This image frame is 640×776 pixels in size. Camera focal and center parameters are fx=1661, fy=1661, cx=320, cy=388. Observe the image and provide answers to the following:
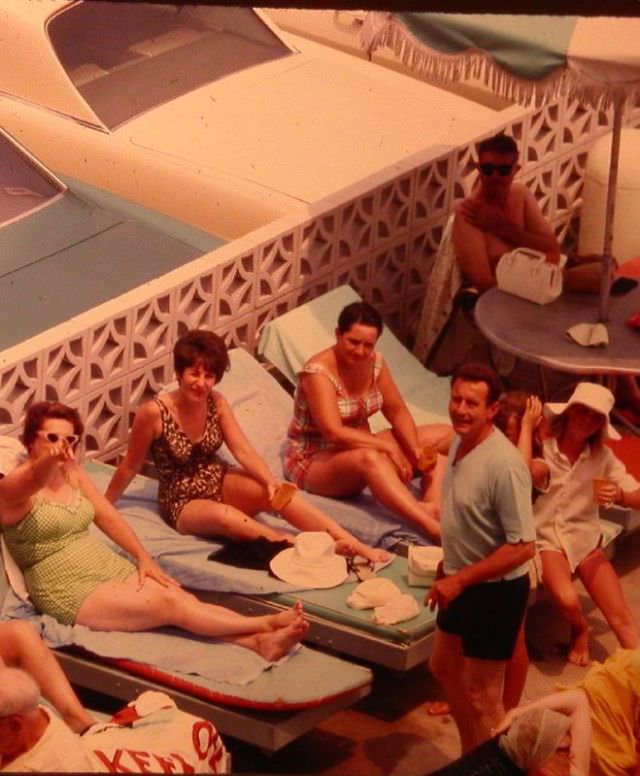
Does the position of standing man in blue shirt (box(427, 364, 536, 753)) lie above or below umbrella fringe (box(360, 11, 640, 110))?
below

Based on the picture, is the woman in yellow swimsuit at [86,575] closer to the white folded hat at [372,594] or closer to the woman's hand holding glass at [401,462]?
the white folded hat at [372,594]

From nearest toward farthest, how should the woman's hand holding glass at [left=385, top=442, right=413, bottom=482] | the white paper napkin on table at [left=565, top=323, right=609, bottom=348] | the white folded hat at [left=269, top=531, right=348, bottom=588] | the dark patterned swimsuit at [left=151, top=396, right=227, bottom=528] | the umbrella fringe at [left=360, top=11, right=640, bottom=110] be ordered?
the white folded hat at [left=269, top=531, right=348, bottom=588]
the dark patterned swimsuit at [left=151, top=396, right=227, bottom=528]
the umbrella fringe at [left=360, top=11, right=640, bottom=110]
the woman's hand holding glass at [left=385, top=442, right=413, bottom=482]
the white paper napkin on table at [left=565, top=323, right=609, bottom=348]

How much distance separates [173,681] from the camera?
467 cm

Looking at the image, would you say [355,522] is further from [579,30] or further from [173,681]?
[579,30]

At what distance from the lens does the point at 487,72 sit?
593 centimetres

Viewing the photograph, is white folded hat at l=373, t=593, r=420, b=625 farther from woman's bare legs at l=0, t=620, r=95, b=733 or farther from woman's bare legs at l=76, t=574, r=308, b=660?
woman's bare legs at l=0, t=620, r=95, b=733

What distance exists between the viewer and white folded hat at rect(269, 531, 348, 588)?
206 inches

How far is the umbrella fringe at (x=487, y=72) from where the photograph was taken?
226 inches

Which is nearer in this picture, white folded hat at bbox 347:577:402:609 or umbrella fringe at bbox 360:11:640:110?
white folded hat at bbox 347:577:402:609

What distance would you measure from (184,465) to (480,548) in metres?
1.39

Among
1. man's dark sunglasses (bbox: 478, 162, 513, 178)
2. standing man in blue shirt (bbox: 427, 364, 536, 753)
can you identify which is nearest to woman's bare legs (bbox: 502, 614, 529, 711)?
standing man in blue shirt (bbox: 427, 364, 536, 753)

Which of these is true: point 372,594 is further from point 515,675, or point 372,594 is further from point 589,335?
point 589,335

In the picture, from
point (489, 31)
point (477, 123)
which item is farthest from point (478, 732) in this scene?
point (477, 123)

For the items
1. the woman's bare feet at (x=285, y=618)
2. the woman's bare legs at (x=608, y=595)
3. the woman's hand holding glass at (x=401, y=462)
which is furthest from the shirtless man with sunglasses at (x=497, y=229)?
the woman's bare feet at (x=285, y=618)
